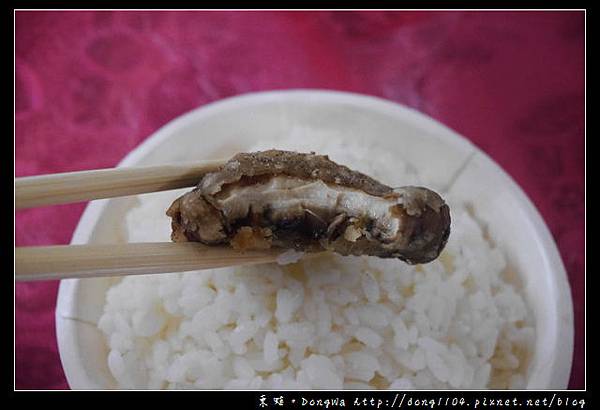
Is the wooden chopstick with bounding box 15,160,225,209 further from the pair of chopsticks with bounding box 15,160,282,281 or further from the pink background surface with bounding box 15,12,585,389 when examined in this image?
the pink background surface with bounding box 15,12,585,389

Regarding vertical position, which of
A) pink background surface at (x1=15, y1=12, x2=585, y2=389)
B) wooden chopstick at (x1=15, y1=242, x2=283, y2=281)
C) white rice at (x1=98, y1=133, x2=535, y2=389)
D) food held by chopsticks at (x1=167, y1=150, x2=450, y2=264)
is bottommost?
white rice at (x1=98, y1=133, x2=535, y2=389)

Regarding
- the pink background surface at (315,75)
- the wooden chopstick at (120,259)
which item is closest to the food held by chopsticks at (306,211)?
the wooden chopstick at (120,259)

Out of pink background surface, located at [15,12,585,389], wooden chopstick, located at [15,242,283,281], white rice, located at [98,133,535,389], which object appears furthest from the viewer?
pink background surface, located at [15,12,585,389]

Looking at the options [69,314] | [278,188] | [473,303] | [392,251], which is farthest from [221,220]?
[473,303]

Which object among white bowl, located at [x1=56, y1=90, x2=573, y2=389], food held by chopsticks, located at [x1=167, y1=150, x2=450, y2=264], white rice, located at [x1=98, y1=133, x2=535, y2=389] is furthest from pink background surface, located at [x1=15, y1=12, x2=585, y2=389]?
food held by chopsticks, located at [x1=167, y1=150, x2=450, y2=264]

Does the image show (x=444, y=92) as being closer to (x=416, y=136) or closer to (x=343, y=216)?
(x=416, y=136)

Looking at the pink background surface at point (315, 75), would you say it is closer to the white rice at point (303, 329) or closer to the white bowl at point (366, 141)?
the white bowl at point (366, 141)

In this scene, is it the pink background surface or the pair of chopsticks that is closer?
the pair of chopsticks
